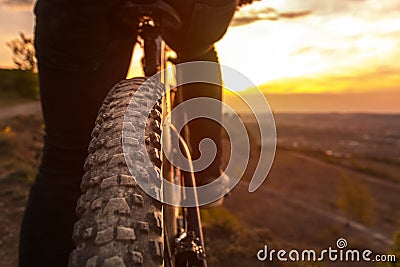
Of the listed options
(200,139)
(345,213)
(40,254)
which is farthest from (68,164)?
(345,213)

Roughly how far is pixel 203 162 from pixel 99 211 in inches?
63.8

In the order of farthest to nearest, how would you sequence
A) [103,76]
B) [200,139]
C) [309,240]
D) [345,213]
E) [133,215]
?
[345,213] < [309,240] < [200,139] < [103,76] < [133,215]

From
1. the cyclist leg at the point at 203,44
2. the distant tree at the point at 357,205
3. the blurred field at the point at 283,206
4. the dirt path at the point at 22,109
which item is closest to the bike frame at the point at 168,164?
the cyclist leg at the point at 203,44

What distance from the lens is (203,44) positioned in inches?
85.6

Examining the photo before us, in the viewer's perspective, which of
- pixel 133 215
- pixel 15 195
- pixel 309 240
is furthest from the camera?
pixel 309 240

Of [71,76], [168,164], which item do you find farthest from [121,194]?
[71,76]

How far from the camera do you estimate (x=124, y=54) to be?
Answer: 2.17 m

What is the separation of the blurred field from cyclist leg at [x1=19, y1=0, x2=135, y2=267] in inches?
63.6

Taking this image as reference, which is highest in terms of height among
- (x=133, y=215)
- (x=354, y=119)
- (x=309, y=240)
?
(x=354, y=119)

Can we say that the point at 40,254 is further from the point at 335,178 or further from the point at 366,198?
the point at 335,178

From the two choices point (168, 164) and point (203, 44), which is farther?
point (203, 44)

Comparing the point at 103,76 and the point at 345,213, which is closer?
the point at 103,76

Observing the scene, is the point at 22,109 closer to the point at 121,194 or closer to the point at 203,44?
the point at 203,44

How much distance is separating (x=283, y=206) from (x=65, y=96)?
26.4 ft
